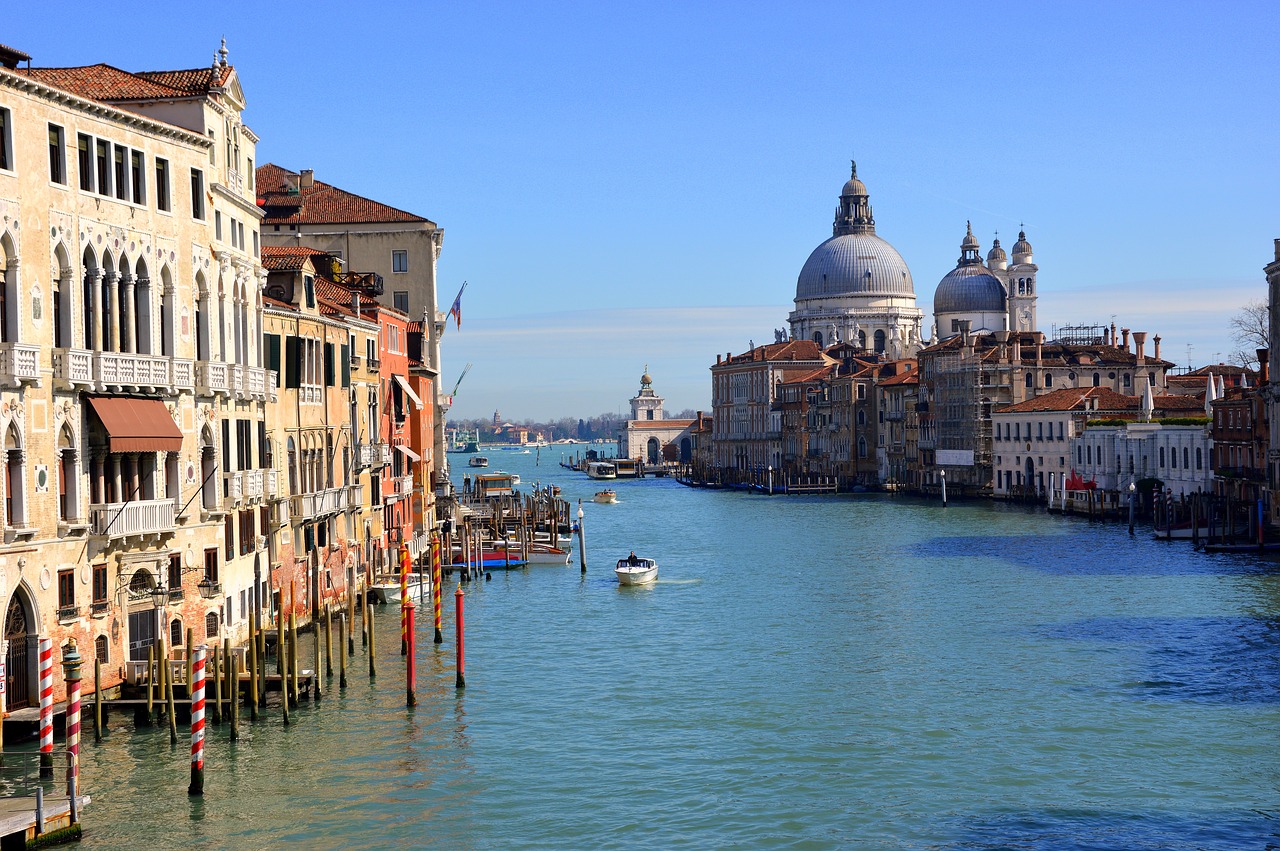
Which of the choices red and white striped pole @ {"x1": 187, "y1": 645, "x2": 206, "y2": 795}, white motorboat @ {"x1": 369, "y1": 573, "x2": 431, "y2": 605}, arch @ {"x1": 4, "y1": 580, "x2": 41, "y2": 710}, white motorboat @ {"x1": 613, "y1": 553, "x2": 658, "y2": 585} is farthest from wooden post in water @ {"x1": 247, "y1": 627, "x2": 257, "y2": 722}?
white motorboat @ {"x1": 613, "y1": 553, "x2": 658, "y2": 585}

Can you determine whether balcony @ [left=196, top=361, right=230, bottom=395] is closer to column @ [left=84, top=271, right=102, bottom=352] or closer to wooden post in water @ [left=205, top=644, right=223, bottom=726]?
column @ [left=84, top=271, right=102, bottom=352]

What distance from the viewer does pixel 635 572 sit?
34.6 metres

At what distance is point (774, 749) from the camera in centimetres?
1800

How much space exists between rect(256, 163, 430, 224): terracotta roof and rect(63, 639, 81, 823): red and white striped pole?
78.8 feet

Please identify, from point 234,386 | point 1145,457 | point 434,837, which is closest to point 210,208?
point 234,386

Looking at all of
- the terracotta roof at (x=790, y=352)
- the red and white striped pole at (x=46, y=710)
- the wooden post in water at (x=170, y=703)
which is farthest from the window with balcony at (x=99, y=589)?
the terracotta roof at (x=790, y=352)

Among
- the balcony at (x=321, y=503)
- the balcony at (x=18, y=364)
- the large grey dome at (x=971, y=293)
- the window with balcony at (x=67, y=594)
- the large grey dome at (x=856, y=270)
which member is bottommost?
the window with balcony at (x=67, y=594)

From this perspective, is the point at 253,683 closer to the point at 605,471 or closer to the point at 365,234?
the point at 365,234

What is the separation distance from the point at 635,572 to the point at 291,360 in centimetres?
1235

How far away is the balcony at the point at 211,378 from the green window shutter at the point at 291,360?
11.1 ft

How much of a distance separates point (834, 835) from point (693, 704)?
5.79m

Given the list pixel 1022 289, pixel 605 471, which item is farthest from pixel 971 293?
pixel 605 471

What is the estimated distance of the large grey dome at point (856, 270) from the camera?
116 meters

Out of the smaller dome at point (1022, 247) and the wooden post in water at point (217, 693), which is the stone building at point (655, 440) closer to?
the smaller dome at point (1022, 247)
